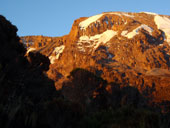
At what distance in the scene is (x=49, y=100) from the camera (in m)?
41.4

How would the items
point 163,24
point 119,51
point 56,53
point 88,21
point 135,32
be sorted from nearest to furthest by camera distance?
point 119,51 → point 135,32 → point 56,53 → point 163,24 → point 88,21

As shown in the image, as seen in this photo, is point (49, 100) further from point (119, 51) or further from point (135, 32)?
point (135, 32)

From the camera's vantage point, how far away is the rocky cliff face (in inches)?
4409

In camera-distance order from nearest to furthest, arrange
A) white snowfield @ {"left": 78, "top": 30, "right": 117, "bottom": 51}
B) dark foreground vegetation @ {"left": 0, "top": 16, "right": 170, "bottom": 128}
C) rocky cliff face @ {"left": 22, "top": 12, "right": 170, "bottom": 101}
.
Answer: dark foreground vegetation @ {"left": 0, "top": 16, "right": 170, "bottom": 128} → rocky cliff face @ {"left": 22, "top": 12, "right": 170, "bottom": 101} → white snowfield @ {"left": 78, "top": 30, "right": 117, "bottom": 51}

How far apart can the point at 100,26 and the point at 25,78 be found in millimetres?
134092

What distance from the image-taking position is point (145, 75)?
117 meters

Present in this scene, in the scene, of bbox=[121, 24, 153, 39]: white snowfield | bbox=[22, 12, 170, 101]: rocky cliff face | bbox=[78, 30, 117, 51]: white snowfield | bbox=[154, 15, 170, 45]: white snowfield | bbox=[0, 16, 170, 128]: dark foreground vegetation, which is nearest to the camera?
bbox=[0, 16, 170, 128]: dark foreground vegetation

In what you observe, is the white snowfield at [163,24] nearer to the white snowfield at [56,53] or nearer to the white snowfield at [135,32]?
the white snowfield at [135,32]

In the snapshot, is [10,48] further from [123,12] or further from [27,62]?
[123,12]

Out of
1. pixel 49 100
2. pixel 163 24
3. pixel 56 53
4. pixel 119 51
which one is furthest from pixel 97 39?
pixel 49 100

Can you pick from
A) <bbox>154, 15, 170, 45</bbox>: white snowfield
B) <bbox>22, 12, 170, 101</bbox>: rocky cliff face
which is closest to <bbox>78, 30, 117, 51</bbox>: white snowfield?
<bbox>22, 12, 170, 101</bbox>: rocky cliff face

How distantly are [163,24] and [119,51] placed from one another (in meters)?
46.9

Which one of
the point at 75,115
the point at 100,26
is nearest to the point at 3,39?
the point at 75,115

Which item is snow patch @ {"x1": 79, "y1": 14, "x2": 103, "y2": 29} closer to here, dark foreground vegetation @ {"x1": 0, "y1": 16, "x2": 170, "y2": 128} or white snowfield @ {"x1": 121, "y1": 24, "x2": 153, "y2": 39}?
white snowfield @ {"x1": 121, "y1": 24, "x2": 153, "y2": 39}
